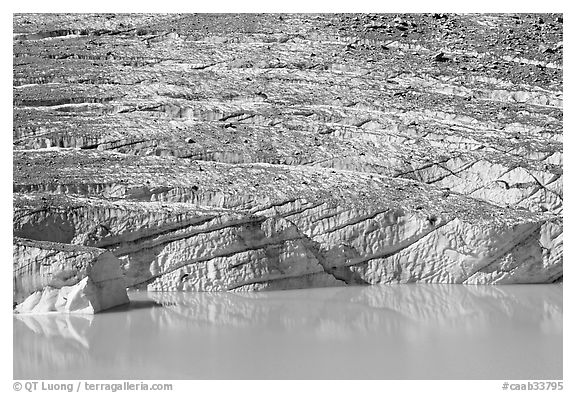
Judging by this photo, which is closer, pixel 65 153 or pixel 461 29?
pixel 65 153

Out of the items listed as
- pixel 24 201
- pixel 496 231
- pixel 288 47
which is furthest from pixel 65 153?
pixel 496 231

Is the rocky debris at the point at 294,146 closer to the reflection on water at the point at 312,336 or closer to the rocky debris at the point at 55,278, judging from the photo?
the reflection on water at the point at 312,336

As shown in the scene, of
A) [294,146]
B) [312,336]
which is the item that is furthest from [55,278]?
[294,146]

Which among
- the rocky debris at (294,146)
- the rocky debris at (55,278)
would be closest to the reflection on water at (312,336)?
the rocky debris at (55,278)

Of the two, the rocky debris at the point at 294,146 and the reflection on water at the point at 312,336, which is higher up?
the rocky debris at the point at 294,146

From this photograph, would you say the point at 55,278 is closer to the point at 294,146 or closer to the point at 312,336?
the point at 312,336
